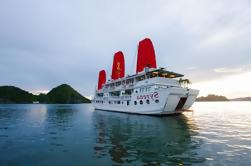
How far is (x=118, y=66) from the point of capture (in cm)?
4956

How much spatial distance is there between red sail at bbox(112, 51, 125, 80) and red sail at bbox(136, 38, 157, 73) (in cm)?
1092

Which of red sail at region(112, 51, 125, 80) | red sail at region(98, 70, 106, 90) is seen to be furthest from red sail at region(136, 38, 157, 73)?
red sail at region(98, 70, 106, 90)

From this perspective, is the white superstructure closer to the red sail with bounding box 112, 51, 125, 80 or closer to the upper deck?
the upper deck

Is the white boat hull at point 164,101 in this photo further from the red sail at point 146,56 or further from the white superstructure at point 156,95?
the red sail at point 146,56

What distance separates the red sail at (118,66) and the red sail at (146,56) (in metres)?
10.9

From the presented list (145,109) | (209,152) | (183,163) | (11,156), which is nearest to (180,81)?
(145,109)

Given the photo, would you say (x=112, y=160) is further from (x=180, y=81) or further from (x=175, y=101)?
(x=180, y=81)

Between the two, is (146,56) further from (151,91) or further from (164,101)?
(164,101)

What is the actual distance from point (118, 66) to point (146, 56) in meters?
13.5

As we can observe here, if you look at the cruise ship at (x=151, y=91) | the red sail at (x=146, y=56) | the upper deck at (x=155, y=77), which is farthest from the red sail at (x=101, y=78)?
the red sail at (x=146, y=56)

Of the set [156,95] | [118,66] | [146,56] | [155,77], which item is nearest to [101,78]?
[118,66]

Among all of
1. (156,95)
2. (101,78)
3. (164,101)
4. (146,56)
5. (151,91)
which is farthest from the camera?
(101,78)

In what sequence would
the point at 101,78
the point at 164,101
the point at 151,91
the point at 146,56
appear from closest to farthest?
the point at 164,101 → the point at 151,91 → the point at 146,56 → the point at 101,78

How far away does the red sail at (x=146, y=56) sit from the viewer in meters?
37.5
